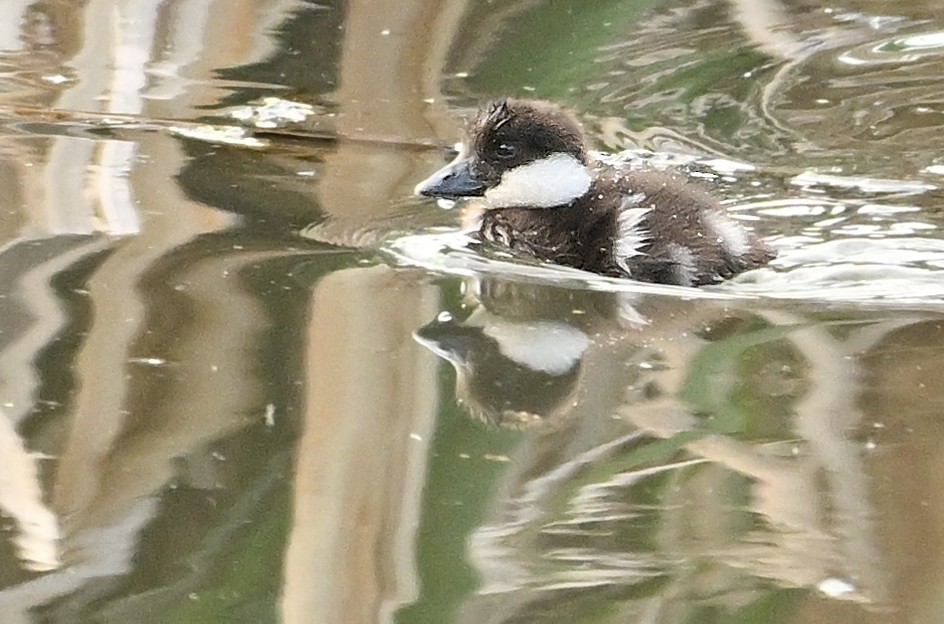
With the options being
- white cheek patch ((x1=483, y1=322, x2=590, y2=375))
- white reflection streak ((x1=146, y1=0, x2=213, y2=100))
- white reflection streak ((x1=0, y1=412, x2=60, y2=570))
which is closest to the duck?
white cheek patch ((x1=483, y1=322, x2=590, y2=375))

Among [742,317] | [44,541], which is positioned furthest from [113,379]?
[742,317]

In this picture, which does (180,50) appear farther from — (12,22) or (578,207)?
(578,207)

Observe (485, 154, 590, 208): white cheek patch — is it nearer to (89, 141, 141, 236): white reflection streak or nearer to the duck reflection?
the duck reflection

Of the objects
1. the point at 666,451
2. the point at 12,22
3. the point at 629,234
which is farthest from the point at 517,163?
the point at 12,22

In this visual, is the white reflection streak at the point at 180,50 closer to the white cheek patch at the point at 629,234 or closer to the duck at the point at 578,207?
the duck at the point at 578,207

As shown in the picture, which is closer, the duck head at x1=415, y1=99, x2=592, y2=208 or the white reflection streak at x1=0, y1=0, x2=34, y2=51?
the duck head at x1=415, y1=99, x2=592, y2=208

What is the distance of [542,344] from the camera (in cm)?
201

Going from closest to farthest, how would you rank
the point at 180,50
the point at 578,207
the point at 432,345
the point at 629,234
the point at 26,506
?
the point at 26,506
the point at 432,345
the point at 629,234
the point at 578,207
the point at 180,50

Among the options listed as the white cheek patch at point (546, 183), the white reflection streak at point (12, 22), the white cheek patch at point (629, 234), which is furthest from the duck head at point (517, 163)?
the white reflection streak at point (12, 22)

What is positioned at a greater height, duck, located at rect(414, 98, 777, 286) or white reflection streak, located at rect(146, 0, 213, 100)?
white reflection streak, located at rect(146, 0, 213, 100)

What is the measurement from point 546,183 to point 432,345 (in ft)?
2.14

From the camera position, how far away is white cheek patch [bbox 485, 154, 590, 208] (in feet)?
8.30

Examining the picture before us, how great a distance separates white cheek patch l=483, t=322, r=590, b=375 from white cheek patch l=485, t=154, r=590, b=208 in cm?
48

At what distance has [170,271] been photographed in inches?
85.0
